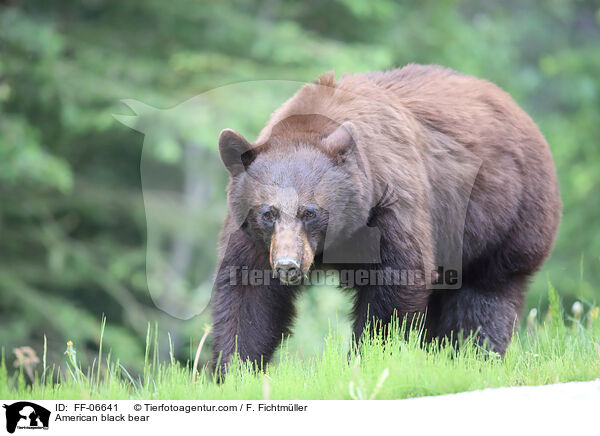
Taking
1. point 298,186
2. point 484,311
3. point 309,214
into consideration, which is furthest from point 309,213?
point 484,311

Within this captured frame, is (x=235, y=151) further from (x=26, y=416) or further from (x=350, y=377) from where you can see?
(x=26, y=416)

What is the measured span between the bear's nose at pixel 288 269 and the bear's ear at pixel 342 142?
28.3 inches

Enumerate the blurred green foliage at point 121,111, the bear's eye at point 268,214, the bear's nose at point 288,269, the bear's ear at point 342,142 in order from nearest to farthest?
1. the bear's nose at point 288,269
2. the bear's eye at point 268,214
3. the bear's ear at point 342,142
4. the blurred green foliage at point 121,111

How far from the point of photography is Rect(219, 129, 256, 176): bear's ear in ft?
14.9

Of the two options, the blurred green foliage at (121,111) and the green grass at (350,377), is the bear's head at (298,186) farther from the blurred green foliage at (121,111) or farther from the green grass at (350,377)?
the blurred green foliage at (121,111)

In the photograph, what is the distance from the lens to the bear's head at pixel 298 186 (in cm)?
443

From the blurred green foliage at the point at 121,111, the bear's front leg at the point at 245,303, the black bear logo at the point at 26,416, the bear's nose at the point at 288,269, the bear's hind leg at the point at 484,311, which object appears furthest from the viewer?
the blurred green foliage at the point at 121,111

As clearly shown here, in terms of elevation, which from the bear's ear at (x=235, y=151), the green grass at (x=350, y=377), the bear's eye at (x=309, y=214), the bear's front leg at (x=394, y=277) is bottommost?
the green grass at (x=350, y=377)

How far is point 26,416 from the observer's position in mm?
3467

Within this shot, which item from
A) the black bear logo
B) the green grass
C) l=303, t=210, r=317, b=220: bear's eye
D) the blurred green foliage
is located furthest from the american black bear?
the blurred green foliage

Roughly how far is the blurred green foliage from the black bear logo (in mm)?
5475

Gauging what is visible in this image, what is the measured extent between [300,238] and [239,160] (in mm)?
637

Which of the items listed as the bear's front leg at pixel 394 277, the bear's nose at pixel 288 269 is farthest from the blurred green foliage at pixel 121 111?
the bear's nose at pixel 288 269

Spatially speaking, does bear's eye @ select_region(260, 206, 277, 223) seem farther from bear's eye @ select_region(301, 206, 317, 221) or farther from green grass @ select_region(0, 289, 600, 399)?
green grass @ select_region(0, 289, 600, 399)
